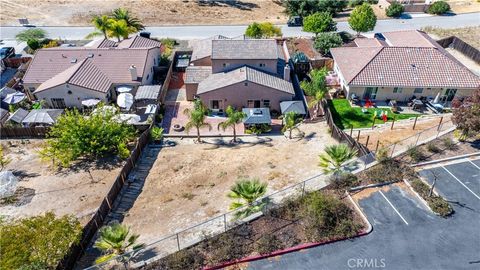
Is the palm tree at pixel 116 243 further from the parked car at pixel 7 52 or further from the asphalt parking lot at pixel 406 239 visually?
the parked car at pixel 7 52

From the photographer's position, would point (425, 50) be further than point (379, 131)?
Yes

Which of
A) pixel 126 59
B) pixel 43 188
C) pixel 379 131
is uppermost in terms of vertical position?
pixel 126 59

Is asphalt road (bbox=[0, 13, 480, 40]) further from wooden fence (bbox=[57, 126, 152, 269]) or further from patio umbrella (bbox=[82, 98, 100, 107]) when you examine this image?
wooden fence (bbox=[57, 126, 152, 269])

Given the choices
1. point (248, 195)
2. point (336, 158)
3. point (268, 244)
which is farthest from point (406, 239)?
point (248, 195)

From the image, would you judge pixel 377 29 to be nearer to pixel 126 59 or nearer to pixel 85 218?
pixel 126 59

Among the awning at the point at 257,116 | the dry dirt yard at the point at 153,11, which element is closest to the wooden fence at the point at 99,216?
the awning at the point at 257,116

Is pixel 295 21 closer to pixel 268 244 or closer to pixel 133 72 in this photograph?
pixel 133 72

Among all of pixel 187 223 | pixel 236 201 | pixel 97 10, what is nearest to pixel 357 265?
pixel 236 201

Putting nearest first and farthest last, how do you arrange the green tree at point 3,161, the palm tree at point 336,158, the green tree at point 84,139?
1. the palm tree at point 336,158
2. the green tree at point 84,139
3. the green tree at point 3,161

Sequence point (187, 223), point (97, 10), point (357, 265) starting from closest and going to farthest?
point (357, 265) < point (187, 223) < point (97, 10)
